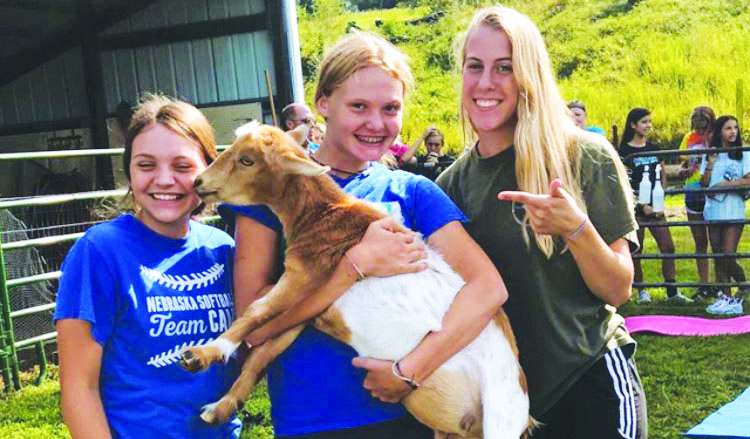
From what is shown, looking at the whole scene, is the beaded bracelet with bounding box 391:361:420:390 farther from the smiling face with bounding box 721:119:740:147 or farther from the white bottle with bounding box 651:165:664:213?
the smiling face with bounding box 721:119:740:147

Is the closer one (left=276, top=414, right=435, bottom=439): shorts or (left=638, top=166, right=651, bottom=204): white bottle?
(left=276, top=414, right=435, bottom=439): shorts

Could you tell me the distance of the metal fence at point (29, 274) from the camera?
636 centimetres

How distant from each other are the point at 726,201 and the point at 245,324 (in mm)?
7715

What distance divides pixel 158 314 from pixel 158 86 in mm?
12899

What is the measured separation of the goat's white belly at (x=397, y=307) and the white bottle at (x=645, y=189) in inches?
281

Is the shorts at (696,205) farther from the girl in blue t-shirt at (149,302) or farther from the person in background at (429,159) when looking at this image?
the girl in blue t-shirt at (149,302)

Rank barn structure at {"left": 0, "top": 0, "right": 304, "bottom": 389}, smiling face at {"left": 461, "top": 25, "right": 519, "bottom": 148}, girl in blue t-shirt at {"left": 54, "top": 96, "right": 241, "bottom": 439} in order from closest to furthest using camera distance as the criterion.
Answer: girl in blue t-shirt at {"left": 54, "top": 96, "right": 241, "bottom": 439} → smiling face at {"left": 461, "top": 25, "right": 519, "bottom": 148} → barn structure at {"left": 0, "top": 0, "right": 304, "bottom": 389}

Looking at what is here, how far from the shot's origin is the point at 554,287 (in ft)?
8.21

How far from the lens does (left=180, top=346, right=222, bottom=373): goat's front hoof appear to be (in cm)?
212

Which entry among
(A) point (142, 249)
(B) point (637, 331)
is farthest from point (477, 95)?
(B) point (637, 331)

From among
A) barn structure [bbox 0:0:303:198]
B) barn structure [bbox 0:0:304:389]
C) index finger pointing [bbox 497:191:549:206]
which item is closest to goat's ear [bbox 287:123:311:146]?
index finger pointing [bbox 497:191:549:206]

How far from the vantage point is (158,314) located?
2.21 metres

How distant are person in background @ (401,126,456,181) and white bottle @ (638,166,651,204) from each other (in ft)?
8.80

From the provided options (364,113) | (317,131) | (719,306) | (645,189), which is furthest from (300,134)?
(645,189)
